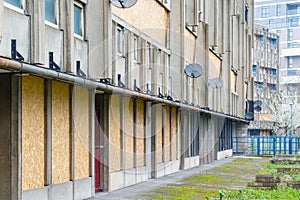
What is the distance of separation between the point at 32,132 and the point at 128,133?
26.2ft

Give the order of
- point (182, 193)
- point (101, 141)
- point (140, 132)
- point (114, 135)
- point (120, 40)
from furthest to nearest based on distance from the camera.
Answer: point (140, 132), point (120, 40), point (114, 135), point (182, 193), point (101, 141)

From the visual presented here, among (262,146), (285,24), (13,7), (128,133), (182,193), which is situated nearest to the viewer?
(13,7)

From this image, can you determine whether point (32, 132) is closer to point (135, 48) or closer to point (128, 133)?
point (128, 133)

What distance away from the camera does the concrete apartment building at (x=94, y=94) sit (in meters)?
13.1

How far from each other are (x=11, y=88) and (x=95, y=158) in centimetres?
666

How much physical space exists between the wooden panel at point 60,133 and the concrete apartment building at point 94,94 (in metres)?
0.02

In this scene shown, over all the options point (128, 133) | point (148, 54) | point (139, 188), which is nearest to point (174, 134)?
point (148, 54)

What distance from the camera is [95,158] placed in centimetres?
1939

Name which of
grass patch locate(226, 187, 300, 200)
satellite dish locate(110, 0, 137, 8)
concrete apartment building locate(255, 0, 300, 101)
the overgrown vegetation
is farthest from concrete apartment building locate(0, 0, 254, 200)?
concrete apartment building locate(255, 0, 300, 101)

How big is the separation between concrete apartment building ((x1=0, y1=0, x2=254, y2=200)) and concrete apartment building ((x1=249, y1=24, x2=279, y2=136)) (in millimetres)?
Result: 66388

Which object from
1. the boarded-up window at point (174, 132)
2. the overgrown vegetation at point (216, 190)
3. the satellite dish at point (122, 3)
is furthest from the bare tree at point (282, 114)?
the satellite dish at point (122, 3)

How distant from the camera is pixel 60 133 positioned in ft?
51.9

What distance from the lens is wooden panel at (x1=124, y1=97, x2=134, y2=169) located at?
2153 centimetres

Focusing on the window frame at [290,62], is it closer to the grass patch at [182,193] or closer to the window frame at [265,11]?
the window frame at [265,11]
